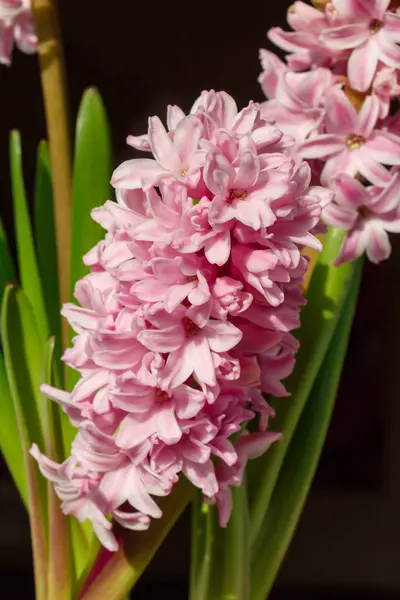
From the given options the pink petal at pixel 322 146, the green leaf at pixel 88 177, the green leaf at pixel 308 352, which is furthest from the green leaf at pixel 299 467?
the green leaf at pixel 88 177

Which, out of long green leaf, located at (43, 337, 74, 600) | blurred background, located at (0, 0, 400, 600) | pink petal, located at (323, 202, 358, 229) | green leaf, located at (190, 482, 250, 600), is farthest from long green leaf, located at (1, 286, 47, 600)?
blurred background, located at (0, 0, 400, 600)

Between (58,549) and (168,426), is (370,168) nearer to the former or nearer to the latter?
(168,426)

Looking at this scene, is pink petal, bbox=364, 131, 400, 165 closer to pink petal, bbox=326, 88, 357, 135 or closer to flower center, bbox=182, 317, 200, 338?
pink petal, bbox=326, 88, 357, 135

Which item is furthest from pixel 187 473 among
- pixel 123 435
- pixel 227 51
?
pixel 227 51

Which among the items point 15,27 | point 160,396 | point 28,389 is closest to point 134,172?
point 160,396

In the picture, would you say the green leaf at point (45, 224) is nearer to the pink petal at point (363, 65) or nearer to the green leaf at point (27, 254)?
the green leaf at point (27, 254)
